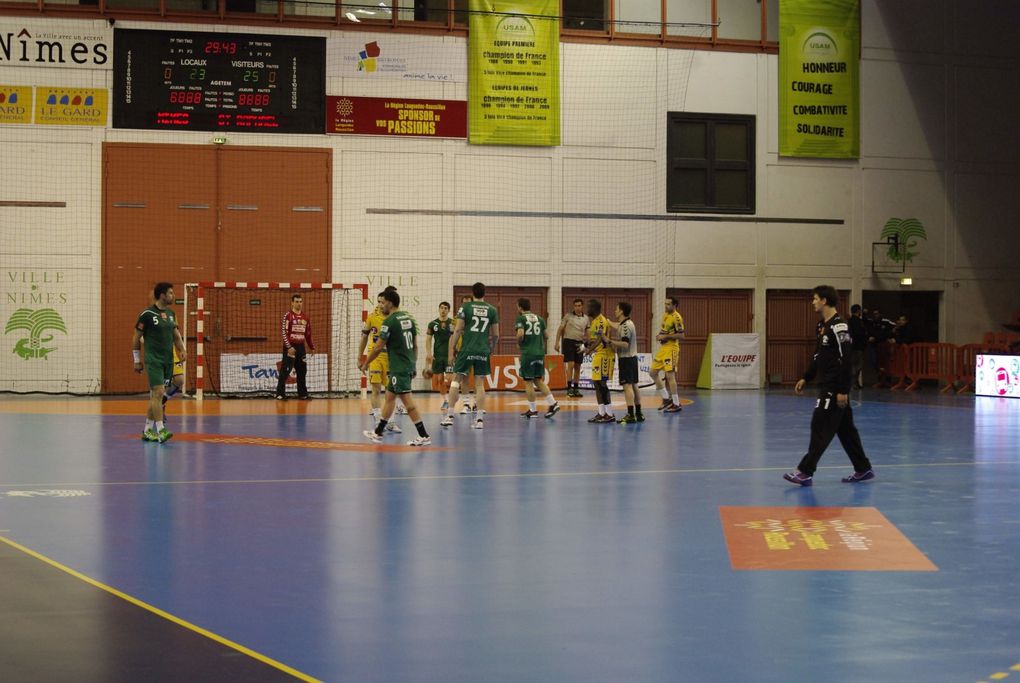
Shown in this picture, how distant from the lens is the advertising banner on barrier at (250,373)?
1156 inches

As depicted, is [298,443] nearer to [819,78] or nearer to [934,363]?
[934,363]

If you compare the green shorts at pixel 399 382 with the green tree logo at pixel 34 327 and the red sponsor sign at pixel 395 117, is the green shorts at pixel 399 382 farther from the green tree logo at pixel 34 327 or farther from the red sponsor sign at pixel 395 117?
the green tree logo at pixel 34 327

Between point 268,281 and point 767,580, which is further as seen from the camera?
point 268,281

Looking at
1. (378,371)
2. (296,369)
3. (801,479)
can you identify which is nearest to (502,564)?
(801,479)

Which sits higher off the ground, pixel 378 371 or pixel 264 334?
pixel 264 334

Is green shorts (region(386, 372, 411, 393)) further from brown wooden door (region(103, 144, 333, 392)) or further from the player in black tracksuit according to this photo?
brown wooden door (region(103, 144, 333, 392))

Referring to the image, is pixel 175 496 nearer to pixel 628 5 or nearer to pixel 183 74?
pixel 183 74

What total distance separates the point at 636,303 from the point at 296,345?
33.4 feet

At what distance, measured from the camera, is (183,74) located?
2945cm

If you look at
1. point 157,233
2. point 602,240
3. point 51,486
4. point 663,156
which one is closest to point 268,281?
point 157,233

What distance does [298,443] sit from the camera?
1675 centimetres

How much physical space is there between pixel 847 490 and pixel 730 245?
21.7 metres

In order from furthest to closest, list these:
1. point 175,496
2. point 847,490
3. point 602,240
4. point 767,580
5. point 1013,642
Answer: point 602,240
point 847,490
point 175,496
point 767,580
point 1013,642

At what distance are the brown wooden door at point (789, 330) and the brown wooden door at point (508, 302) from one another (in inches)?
252
